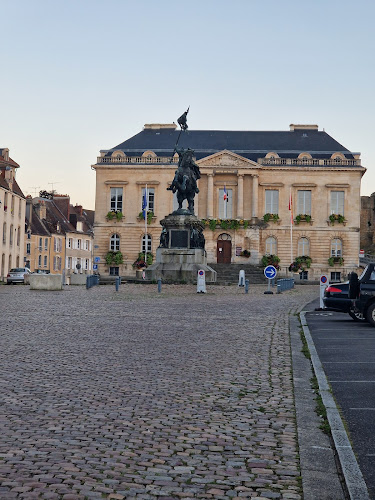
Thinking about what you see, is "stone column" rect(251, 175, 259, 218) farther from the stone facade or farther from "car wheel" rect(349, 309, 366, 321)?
"car wheel" rect(349, 309, 366, 321)

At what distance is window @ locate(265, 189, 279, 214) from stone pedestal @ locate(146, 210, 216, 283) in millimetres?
31590

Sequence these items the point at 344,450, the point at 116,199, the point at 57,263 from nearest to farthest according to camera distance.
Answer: the point at 344,450 < the point at 116,199 < the point at 57,263

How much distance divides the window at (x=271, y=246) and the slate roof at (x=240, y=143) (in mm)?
8122

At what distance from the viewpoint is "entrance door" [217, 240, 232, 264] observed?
71750 millimetres

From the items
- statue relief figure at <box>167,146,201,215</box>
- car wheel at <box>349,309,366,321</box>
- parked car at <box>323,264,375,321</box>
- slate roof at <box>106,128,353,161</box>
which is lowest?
car wheel at <box>349,309,366,321</box>

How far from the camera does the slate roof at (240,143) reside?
240 feet

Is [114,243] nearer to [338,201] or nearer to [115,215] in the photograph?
[115,215]

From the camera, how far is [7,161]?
69.0 m

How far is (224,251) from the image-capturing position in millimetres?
71812

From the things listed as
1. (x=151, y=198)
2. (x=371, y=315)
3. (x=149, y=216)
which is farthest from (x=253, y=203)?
(x=371, y=315)

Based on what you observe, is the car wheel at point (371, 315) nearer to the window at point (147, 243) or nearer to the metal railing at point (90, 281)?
the metal railing at point (90, 281)

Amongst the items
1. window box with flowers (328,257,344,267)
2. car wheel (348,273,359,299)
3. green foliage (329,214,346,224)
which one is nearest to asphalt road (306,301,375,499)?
car wheel (348,273,359,299)

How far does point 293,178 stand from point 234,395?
213ft

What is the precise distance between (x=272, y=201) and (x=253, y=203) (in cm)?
210
